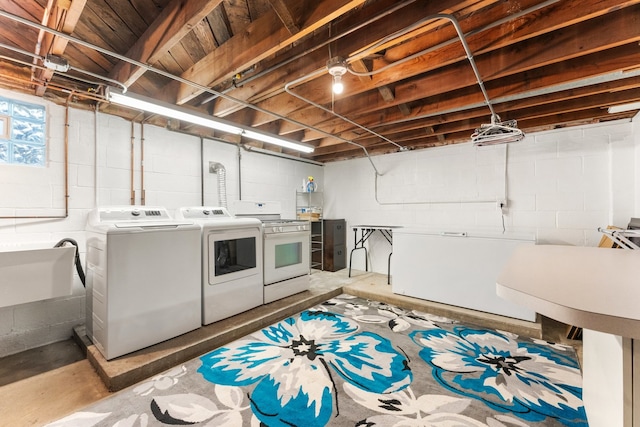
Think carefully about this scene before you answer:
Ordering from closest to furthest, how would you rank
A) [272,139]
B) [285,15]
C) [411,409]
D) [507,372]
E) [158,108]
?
[285,15] < [411,409] < [507,372] < [158,108] < [272,139]

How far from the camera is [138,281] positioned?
2328 mm

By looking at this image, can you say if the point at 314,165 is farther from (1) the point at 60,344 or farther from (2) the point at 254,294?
(1) the point at 60,344

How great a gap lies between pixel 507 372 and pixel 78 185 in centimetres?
445

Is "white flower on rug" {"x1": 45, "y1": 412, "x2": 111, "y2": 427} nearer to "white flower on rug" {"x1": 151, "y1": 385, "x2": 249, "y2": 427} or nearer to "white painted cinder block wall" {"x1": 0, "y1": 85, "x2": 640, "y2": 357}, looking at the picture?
"white flower on rug" {"x1": 151, "y1": 385, "x2": 249, "y2": 427}

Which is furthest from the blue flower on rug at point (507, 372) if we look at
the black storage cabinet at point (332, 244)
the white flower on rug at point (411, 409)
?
the black storage cabinet at point (332, 244)

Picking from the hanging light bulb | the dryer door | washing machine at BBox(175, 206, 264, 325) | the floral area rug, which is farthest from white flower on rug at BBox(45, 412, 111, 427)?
the hanging light bulb

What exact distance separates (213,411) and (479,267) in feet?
10.1

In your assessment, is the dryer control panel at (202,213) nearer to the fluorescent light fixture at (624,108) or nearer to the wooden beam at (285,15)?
the wooden beam at (285,15)

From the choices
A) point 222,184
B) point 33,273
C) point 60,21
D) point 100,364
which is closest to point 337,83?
point 60,21

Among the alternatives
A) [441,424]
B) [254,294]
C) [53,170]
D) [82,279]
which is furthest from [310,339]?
[53,170]

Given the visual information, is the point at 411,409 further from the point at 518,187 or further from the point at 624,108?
the point at 624,108

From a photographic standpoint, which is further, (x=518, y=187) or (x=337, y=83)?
(x=518, y=187)

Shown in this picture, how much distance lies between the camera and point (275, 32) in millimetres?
1772

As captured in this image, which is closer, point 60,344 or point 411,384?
point 411,384
